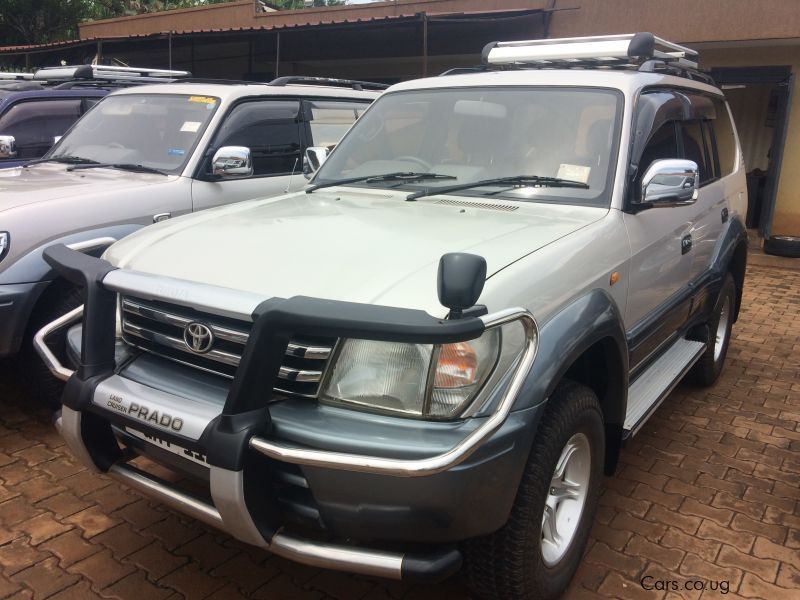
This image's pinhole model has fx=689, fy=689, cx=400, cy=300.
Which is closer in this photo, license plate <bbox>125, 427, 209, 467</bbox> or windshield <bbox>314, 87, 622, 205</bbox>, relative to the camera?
license plate <bbox>125, 427, 209, 467</bbox>

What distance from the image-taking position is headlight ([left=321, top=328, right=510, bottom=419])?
201 cm

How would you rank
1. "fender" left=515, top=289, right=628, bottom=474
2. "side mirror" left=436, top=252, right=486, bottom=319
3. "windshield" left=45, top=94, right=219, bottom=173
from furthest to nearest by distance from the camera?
"windshield" left=45, top=94, right=219, bottom=173 → "fender" left=515, top=289, right=628, bottom=474 → "side mirror" left=436, top=252, right=486, bottom=319

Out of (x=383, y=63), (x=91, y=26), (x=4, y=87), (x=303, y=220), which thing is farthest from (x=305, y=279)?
(x=91, y=26)

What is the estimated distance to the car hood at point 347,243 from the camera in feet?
7.31

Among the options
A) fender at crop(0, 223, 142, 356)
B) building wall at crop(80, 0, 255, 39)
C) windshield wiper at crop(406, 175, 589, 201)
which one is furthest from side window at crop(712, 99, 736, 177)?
building wall at crop(80, 0, 255, 39)

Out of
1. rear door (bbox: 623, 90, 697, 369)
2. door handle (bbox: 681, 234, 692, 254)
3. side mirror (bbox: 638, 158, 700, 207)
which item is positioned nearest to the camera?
side mirror (bbox: 638, 158, 700, 207)

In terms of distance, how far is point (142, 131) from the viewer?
5.00m

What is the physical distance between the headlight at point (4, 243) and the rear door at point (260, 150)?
1248 millimetres

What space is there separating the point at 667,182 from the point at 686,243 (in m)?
0.81

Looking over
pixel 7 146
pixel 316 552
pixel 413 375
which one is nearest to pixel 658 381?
pixel 413 375

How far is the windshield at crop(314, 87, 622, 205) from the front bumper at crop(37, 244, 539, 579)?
1.33 m

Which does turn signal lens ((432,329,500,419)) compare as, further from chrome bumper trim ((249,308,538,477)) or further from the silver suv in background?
the silver suv in background

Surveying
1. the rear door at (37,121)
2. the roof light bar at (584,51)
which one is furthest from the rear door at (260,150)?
the rear door at (37,121)

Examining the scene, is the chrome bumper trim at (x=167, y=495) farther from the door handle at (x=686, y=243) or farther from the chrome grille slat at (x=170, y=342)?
the door handle at (x=686, y=243)
